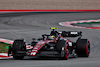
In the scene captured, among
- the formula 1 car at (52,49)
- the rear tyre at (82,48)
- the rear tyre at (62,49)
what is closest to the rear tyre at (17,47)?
the formula 1 car at (52,49)

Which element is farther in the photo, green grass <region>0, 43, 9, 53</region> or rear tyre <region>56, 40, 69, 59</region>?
green grass <region>0, 43, 9, 53</region>

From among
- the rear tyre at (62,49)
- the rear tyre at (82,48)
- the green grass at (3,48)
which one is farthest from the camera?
the green grass at (3,48)

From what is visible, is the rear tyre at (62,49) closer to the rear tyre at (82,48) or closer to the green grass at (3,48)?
the rear tyre at (82,48)

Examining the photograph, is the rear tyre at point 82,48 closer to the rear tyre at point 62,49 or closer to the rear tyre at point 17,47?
the rear tyre at point 62,49

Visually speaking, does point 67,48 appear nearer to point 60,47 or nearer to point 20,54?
point 60,47

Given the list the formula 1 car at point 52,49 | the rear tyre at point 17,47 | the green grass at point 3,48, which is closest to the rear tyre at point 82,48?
the formula 1 car at point 52,49

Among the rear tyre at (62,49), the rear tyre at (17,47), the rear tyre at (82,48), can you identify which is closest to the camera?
the rear tyre at (62,49)

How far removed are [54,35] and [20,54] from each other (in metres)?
1.82

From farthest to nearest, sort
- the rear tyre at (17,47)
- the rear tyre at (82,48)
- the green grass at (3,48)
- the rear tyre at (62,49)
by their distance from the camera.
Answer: the green grass at (3,48) → the rear tyre at (82,48) → the rear tyre at (17,47) → the rear tyre at (62,49)

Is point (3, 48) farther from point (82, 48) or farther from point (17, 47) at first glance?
point (82, 48)

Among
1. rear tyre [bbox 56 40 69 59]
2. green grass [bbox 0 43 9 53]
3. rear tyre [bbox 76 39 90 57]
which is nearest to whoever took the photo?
rear tyre [bbox 56 40 69 59]

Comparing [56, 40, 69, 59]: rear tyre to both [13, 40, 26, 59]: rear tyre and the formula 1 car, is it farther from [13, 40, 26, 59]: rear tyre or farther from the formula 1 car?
[13, 40, 26, 59]: rear tyre

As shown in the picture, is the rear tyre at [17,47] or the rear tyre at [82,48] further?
the rear tyre at [82,48]

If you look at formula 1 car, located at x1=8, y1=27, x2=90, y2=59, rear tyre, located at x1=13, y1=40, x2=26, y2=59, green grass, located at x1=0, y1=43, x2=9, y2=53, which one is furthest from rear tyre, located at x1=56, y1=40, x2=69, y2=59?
green grass, located at x1=0, y1=43, x2=9, y2=53
